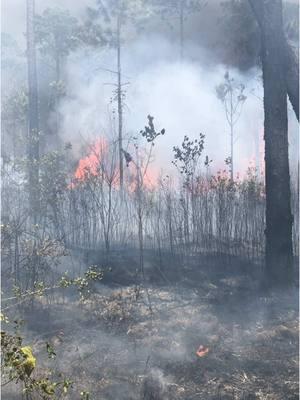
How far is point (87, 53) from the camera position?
29.3m

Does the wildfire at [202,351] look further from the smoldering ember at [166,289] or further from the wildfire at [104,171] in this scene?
the wildfire at [104,171]

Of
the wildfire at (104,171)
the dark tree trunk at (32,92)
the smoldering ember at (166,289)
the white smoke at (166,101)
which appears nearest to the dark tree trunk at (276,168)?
the smoldering ember at (166,289)

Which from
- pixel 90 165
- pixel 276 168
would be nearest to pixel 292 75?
pixel 276 168

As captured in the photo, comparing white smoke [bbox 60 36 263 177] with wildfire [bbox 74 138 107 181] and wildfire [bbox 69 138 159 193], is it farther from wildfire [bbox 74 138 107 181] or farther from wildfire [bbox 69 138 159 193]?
wildfire [bbox 69 138 159 193]

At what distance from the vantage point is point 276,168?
712 cm

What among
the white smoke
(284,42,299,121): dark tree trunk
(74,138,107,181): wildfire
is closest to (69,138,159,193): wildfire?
(74,138,107,181): wildfire

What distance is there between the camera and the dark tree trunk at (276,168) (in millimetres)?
6961

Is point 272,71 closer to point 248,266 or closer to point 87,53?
point 248,266

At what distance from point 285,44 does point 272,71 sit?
1.34 ft

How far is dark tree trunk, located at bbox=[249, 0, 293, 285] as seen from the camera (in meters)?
6.96

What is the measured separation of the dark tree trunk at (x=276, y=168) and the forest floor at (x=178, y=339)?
0.48m

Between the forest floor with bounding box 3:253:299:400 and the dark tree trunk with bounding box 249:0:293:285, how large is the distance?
48 centimetres

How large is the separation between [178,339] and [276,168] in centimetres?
311

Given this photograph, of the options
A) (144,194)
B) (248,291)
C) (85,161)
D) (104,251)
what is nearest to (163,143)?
(85,161)
